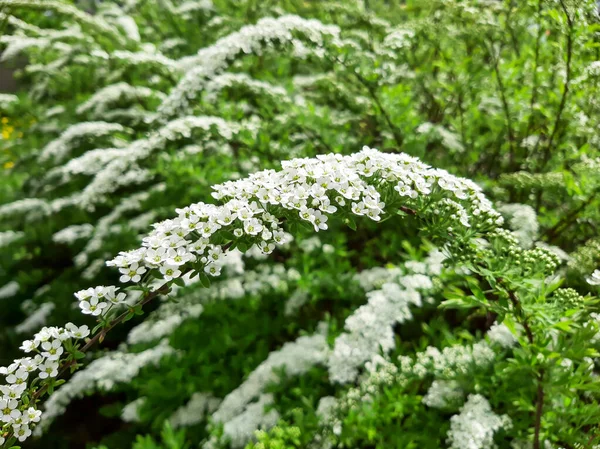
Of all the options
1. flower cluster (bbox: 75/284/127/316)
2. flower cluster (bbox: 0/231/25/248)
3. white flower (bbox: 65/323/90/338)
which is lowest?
flower cluster (bbox: 0/231/25/248)

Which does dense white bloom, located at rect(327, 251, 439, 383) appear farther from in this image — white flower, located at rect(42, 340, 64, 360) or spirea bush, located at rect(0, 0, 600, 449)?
white flower, located at rect(42, 340, 64, 360)

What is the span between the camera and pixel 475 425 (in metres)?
1.49

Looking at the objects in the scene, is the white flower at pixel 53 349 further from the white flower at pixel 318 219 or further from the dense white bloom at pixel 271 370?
the dense white bloom at pixel 271 370

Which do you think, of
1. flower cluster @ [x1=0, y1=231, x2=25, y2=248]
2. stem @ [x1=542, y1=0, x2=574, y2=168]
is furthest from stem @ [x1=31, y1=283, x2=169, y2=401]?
flower cluster @ [x1=0, y1=231, x2=25, y2=248]

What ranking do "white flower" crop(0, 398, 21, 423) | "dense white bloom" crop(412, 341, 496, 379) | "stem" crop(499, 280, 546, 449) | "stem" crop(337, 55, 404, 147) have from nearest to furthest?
1. "white flower" crop(0, 398, 21, 423)
2. "stem" crop(499, 280, 546, 449)
3. "dense white bloom" crop(412, 341, 496, 379)
4. "stem" crop(337, 55, 404, 147)

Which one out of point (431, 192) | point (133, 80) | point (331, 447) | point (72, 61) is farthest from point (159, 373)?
point (72, 61)

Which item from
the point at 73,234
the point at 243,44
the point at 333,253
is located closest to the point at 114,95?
the point at 73,234

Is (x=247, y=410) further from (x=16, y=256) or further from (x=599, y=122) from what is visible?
(x=16, y=256)

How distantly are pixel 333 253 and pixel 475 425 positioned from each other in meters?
1.23

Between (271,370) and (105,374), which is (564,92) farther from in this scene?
(105,374)

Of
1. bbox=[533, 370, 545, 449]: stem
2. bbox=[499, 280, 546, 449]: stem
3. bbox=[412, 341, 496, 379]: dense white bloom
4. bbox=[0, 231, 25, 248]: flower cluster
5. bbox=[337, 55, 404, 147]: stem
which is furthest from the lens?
bbox=[0, 231, 25, 248]: flower cluster

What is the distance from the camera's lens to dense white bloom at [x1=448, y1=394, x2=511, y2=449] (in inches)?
58.0

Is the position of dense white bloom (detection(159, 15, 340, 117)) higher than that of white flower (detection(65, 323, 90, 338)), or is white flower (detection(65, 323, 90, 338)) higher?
dense white bloom (detection(159, 15, 340, 117))

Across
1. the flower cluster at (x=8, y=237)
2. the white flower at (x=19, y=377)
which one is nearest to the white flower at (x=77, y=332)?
the white flower at (x=19, y=377)
